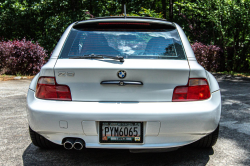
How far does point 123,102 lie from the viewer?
2.52 m

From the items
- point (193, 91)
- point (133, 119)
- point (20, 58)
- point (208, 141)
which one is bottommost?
point (20, 58)

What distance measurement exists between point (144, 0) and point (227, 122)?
18016mm

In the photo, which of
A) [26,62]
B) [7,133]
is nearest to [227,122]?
[7,133]

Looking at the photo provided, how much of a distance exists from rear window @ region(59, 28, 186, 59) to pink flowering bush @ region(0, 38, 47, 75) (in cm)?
814

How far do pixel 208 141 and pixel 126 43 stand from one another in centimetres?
144

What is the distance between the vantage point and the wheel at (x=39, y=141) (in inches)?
120

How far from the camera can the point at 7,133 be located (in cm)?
385

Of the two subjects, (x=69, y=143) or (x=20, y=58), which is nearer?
(x=69, y=143)

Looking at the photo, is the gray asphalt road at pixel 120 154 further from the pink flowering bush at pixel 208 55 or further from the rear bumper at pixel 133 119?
the pink flowering bush at pixel 208 55

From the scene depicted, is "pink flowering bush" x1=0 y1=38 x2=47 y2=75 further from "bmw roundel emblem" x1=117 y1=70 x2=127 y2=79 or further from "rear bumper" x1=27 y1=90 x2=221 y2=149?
"bmw roundel emblem" x1=117 y1=70 x2=127 y2=79


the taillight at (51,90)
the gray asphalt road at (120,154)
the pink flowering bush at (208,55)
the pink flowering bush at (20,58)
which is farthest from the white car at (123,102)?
the pink flowering bush at (208,55)

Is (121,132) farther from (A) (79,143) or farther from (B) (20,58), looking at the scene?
(B) (20,58)

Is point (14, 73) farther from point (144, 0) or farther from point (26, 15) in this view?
point (144, 0)

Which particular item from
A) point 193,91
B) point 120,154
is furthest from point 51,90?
point 193,91
